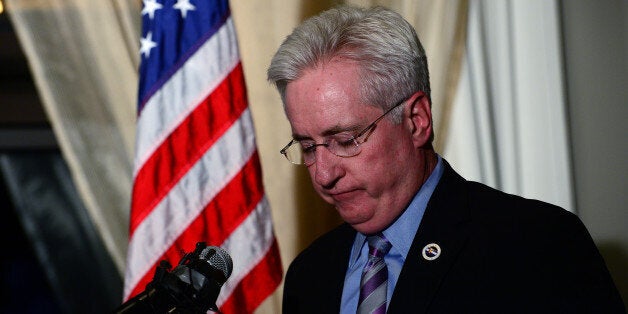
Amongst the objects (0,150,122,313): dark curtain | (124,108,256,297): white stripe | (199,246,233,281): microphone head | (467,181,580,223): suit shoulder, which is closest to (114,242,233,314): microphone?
(199,246,233,281): microphone head

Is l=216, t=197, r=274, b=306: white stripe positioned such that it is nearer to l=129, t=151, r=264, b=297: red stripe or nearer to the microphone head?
l=129, t=151, r=264, b=297: red stripe

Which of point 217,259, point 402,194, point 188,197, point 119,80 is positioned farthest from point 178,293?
point 119,80

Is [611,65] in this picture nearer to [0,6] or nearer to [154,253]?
[154,253]

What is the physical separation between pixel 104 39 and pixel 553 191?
5.24 feet

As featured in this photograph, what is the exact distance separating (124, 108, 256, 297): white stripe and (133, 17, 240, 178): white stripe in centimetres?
13

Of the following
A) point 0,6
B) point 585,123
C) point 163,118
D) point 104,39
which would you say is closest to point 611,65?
point 585,123

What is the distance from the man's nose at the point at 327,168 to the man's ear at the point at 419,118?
0.56ft

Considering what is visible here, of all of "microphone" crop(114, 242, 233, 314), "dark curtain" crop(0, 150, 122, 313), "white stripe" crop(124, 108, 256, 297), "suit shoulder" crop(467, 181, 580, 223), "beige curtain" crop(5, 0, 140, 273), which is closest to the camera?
"microphone" crop(114, 242, 233, 314)

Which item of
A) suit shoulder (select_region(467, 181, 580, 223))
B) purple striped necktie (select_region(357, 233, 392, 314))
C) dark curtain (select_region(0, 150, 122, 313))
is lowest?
dark curtain (select_region(0, 150, 122, 313))

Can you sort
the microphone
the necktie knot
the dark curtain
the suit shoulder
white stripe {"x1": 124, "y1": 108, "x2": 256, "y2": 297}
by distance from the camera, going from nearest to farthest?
1. the microphone
2. the suit shoulder
3. the necktie knot
4. white stripe {"x1": 124, "y1": 108, "x2": 256, "y2": 297}
5. the dark curtain

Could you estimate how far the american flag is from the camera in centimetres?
240

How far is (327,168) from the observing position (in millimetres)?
1573

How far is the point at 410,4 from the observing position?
9.22ft

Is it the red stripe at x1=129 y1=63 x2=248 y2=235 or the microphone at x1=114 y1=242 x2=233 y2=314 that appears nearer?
the microphone at x1=114 y1=242 x2=233 y2=314
